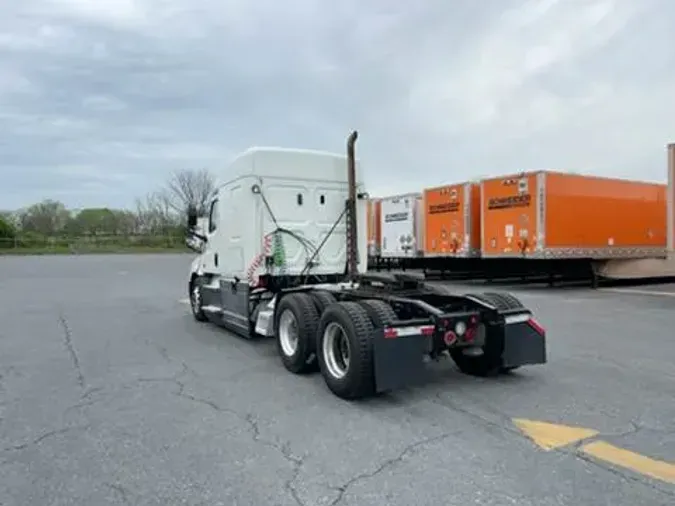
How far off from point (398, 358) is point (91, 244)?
64.8 m

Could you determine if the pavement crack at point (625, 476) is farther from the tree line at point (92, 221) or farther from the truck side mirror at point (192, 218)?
the tree line at point (92, 221)

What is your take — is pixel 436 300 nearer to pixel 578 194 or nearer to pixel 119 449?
pixel 119 449

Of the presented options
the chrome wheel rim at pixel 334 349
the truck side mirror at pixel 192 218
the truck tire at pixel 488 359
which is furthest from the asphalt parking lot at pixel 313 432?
the truck side mirror at pixel 192 218

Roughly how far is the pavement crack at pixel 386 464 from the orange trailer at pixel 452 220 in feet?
51.8

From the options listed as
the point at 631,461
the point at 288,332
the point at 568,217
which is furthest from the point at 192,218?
the point at 568,217

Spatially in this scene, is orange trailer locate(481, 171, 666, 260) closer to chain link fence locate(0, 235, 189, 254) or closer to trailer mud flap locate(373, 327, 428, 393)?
trailer mud flap locate(373, 327, 428, 393)

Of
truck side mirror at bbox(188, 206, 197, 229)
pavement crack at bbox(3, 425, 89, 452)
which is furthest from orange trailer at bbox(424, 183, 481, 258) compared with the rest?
pavement crack at bbox(3, 425, 89, 452)

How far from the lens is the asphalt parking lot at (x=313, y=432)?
3.73m

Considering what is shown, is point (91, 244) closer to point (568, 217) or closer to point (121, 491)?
point (568, 217)

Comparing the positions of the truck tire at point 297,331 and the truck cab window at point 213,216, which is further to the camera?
the truck cab window at point 213,216

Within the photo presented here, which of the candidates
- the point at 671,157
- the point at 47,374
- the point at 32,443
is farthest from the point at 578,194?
the point at 32,443

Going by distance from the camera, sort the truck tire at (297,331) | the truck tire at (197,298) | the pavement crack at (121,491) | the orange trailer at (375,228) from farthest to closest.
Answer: the orange trailer at (375,228), the truck tire at (197,298), the truck tire at (297,331), the pavement crack at (121,491)

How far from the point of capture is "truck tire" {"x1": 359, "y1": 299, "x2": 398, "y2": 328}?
223 inches

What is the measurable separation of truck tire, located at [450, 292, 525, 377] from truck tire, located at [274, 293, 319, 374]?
1.59m
